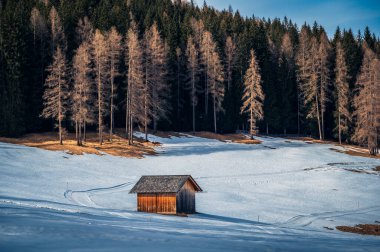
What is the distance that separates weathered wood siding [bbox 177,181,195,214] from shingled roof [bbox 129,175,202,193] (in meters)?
0.47

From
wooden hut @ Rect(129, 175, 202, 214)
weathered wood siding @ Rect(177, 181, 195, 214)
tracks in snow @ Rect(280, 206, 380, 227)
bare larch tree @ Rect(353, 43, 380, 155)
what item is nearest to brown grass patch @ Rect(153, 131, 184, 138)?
bare larch tree @ Rect(353, 43, 380, 155)

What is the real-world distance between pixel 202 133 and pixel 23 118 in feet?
94.5

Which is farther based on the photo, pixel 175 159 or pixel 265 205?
pixel 175 159

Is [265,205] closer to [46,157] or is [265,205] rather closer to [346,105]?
[46,157]

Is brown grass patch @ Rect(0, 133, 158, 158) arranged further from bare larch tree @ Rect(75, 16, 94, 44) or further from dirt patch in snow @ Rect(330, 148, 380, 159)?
dirt patch in snow @ Rect(330, 148, 380, 159)

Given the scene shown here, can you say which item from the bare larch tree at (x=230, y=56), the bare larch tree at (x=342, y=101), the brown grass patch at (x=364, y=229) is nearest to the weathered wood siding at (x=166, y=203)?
the brown grass patch at (x=364, y=229)

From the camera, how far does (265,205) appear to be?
35.6 meters

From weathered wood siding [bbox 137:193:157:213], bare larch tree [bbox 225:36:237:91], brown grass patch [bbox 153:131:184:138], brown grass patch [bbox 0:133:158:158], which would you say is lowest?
weathered wood siding [bbox 137:193:157:213]

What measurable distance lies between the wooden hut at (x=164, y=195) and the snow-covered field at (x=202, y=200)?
173 centimetres

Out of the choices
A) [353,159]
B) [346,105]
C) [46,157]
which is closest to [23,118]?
[46,157]

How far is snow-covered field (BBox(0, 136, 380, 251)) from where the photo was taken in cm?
1620

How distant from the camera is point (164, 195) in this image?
30.4 meters

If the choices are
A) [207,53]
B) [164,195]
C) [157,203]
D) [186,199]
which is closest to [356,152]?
[207,53]

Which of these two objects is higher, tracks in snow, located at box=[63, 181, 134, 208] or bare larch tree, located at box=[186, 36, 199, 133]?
bare larch tree, located at box=[186, 36, 199, 133]
